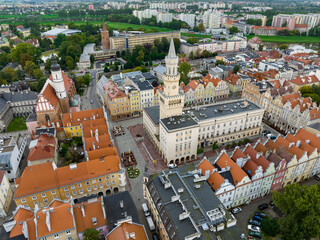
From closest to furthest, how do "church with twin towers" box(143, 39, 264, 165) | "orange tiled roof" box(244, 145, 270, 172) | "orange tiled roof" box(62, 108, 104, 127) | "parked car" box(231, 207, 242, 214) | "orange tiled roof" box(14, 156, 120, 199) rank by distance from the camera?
"orange tiled roof" box(14, 156, 120, 199)
"parked car" box(231, 207, 242, 214)
"orange tiled roof" box(244, 145, 270, 172)
"church with twin towers" box(143, 39, 264, 165)
"orange tiled roof" box(62, 108, 104, 127)

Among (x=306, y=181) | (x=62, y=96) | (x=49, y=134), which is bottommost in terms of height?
(x=306, y=181)

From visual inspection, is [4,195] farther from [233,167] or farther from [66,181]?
[233,167]

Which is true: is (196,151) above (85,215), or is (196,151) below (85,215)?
below

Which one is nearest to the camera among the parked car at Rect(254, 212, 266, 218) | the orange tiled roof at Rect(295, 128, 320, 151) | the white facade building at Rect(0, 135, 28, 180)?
the parked car at Rect(254, 212, 266, 218)

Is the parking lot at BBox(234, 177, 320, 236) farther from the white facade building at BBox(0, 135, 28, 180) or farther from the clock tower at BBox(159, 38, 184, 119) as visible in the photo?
the white facade building at BBox(0, 135, 28, 180)

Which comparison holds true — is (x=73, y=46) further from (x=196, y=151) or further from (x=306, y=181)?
(x=306, y=181)

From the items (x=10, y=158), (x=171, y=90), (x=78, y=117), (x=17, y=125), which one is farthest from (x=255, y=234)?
(x=17, y=125)

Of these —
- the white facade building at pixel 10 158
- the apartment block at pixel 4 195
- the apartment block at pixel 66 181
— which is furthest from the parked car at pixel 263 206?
the white facade building at pixel 10 158

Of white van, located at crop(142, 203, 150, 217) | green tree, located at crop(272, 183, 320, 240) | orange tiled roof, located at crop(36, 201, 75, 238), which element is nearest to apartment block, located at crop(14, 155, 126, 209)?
white van, located at crop(142, 203, 150, 217)

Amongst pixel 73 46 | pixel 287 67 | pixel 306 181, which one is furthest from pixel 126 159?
pixel 73 46
